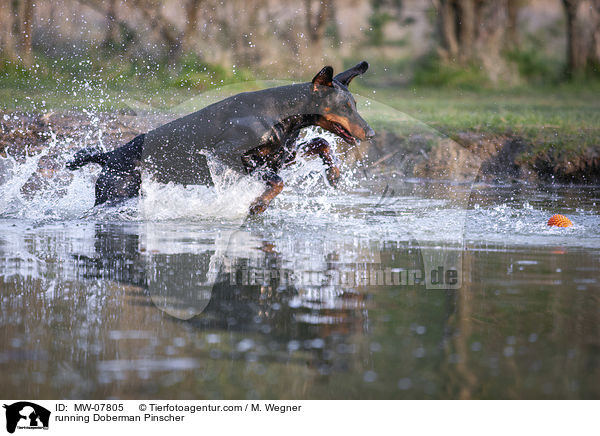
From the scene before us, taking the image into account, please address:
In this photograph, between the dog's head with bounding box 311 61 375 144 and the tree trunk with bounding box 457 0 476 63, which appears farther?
the tree trunk with bounding box 457 0 476 63

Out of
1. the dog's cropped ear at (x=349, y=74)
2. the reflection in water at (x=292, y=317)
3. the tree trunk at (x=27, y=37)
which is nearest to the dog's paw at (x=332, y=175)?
the dog's cropped ear at (x=349, y=74)

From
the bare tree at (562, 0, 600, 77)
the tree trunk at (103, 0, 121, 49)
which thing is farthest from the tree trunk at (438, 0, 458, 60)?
the tree trunk at (103, 0, 121, 49)

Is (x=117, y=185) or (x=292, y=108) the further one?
(x=117, y=185)

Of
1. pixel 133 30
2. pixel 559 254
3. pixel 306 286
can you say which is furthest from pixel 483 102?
pixel 306 286

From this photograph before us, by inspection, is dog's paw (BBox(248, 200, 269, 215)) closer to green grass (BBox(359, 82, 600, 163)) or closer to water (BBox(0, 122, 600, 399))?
water (BBox(0, 122, 600, 399))

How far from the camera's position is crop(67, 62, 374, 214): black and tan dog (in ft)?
24.9

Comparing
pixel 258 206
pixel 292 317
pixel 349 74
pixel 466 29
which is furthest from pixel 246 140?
pixel 466 29

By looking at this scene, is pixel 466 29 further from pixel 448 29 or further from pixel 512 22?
pixel 512 22

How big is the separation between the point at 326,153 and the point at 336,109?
63 centimetres

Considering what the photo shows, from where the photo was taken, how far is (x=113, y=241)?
21.4ft

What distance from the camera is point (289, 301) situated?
179 inches

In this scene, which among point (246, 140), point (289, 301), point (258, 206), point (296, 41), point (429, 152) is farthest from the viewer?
point (296, 41)

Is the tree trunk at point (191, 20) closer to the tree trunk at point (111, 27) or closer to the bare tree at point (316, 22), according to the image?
the tree trunk at point (111, 27)

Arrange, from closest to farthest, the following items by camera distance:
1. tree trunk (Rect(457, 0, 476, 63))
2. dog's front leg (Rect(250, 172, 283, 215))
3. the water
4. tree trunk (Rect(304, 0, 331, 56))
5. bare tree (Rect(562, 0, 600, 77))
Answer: the water
dog's front leg (Rect(250, 172, 283, 215))
bare tree (Rect(562, 0, 600, 77))
tree trunk (Rect(457, 0, 476, 63))
tree trunk (Rect(304, 0, 331, 56))
